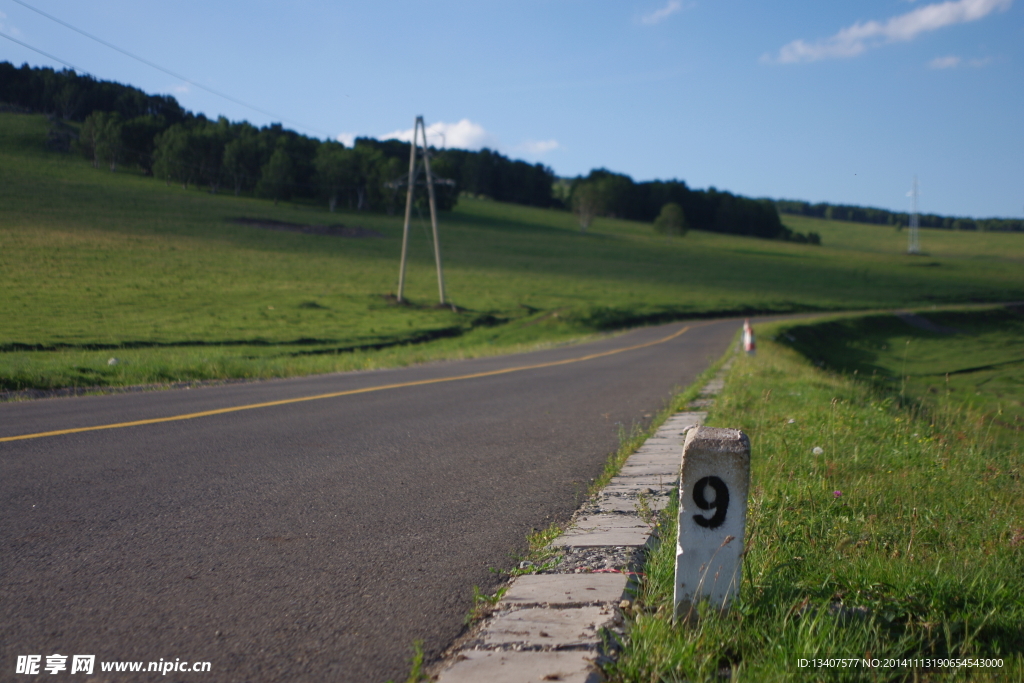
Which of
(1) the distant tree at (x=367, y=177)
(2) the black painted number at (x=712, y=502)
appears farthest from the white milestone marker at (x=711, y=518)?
(1) the distant tree at (x=367, y=177)

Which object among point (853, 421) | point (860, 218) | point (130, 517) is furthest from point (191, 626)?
point (860, 218)

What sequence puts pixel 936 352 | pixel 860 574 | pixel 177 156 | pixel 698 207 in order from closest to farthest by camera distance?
pixel 860 574 < pixel 936 352 < pixel 177 156 < pixel 698 207

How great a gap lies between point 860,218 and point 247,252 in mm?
144458

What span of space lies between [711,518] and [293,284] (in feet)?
131

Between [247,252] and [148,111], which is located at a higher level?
[148,111]

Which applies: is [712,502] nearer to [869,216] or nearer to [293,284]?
[293,284]

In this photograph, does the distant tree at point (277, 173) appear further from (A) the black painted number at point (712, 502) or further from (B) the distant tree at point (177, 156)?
(A) the black painted number at point (712, 502)

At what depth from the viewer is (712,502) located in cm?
292

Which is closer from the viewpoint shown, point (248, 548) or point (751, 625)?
point (751, 625)

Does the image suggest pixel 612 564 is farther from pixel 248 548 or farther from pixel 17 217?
pixel 17 217

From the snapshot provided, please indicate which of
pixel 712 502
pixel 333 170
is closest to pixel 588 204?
pixel 333 170

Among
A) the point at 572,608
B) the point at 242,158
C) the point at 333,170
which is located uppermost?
the point at 333,170

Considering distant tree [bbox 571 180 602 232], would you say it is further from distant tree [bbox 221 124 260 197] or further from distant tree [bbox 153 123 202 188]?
distant tree [bbox 153 123 202 188]

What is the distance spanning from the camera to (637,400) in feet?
36.0
